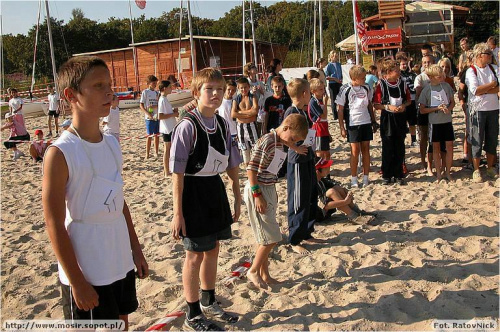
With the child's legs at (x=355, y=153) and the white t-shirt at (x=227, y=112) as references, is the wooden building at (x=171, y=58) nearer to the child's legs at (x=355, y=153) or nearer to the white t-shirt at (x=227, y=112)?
the white t-shirt at (x=227, y=112)

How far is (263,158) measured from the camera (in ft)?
12.6

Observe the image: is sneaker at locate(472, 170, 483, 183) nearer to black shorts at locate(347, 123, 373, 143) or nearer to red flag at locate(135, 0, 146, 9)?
black shorts at locate(347, 123, 373, 143)

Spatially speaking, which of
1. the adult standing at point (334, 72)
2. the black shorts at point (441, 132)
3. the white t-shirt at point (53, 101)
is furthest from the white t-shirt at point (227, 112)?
the white t-shirt at point (53, 101)

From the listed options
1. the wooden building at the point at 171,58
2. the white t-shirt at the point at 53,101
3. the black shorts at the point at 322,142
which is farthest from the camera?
the wooden building at the point at 171,58

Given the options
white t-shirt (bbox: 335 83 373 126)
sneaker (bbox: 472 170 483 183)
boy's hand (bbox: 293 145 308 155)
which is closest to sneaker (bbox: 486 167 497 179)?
sneaker (bbox: 472 170 483 183)

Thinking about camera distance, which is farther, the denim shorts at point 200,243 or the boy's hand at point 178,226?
the denim shorts at point 200,243

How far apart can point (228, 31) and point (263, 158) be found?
54.8m

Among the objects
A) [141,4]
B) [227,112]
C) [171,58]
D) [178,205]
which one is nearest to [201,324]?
[178,205]

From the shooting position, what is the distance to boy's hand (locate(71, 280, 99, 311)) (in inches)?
82.8

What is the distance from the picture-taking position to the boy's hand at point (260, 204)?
3812mm

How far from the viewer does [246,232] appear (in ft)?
18.2

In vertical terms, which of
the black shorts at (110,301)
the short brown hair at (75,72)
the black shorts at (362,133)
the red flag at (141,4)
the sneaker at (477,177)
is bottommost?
the sneaker at (477,177)

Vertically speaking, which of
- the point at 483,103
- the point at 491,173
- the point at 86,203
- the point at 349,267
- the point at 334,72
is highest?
the point at 334,72

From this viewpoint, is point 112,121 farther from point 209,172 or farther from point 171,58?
point 171,58
